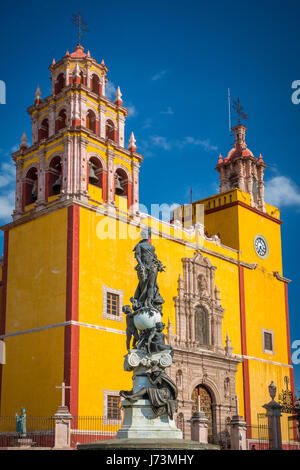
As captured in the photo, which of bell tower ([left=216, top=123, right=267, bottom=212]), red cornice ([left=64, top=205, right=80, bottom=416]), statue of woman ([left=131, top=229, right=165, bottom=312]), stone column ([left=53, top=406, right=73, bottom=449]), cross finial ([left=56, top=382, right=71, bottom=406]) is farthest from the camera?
bell tower ([left=216, top=123, right=267, bottom=212])

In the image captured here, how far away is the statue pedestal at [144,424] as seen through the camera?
11.7 m

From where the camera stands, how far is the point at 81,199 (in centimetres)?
2489

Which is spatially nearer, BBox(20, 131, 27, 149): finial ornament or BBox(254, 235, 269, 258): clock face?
BBox(20, 131, 27, 149): finial ornament

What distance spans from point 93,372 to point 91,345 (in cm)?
98

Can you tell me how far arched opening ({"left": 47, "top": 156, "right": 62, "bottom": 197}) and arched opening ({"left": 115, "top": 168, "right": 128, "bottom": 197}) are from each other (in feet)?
8.18

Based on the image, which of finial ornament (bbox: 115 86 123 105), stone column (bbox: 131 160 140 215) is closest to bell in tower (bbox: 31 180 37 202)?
stone column (bbox: 131 160 140 215)

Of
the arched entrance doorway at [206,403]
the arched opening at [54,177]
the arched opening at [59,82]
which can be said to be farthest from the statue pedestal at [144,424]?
the arched opening at [59,82]

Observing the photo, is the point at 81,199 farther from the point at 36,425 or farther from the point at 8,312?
the point at 36,425

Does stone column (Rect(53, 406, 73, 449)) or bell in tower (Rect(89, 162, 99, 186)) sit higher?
bell in tower (Rect(89, 162, 99, 186))

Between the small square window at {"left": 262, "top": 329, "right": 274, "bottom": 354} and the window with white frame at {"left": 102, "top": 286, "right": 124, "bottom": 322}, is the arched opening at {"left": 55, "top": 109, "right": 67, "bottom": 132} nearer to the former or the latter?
the window with white frame at {"left": 102, "top": 286, "right": 124, "bottom": 322}

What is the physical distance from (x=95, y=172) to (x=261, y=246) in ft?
40.9

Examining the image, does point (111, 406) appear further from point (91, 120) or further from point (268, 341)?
point (268, 341)

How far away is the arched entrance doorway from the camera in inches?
1101

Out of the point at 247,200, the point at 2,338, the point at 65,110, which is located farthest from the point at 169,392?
the point at 247,200
